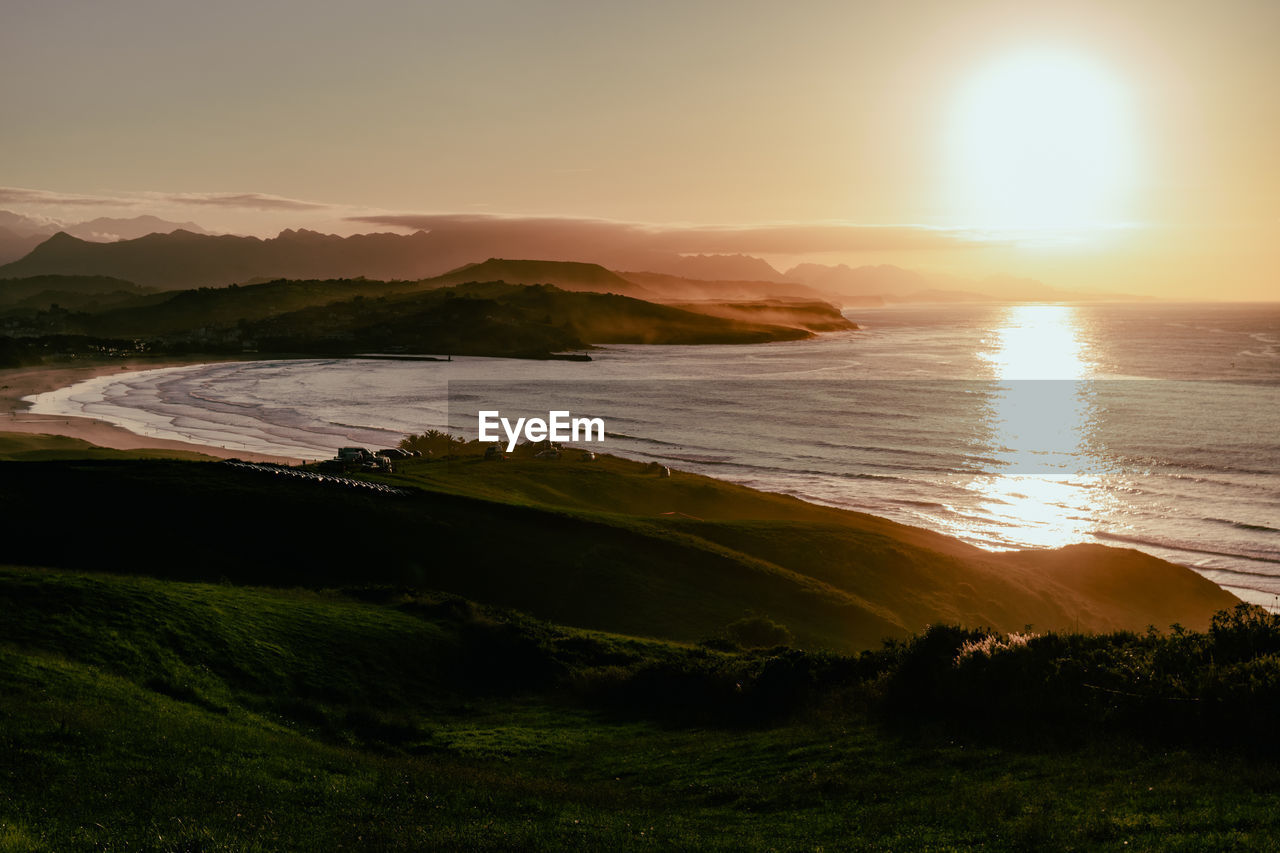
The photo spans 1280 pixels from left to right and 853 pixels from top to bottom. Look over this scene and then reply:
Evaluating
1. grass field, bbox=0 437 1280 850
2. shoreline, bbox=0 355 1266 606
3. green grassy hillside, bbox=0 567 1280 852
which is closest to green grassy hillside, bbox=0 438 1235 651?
grass field, bbox=0 437 1280 850

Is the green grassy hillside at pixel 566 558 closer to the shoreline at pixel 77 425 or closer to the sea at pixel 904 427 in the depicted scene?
the shoreline at pixel 77 425

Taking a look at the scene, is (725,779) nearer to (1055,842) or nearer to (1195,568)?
(1055,842)

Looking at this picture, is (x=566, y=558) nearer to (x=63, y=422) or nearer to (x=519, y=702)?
(x=519, y=702)

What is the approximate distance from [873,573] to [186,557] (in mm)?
29443

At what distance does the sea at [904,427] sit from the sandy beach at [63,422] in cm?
389

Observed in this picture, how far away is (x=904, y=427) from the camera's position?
110500mm

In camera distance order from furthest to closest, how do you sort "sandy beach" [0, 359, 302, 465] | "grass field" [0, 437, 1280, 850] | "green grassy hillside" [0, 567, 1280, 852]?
"sandy beach" [0, 359, 302, 465], "grass field" [0, 437, 1280, 850], "green grassy hillside" [0, 567, 1280, 852]

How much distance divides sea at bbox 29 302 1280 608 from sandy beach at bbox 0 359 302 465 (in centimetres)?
389

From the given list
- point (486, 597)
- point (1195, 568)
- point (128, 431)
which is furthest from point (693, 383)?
point (486, 597)

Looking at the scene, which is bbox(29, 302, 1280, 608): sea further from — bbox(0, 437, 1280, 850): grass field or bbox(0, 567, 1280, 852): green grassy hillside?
bbox(0, 567, 1280, 852): green grassy hillside

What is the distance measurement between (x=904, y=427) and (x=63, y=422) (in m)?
93.2

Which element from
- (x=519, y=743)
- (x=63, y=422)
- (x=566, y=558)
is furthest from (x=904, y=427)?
(x=519, y=743)

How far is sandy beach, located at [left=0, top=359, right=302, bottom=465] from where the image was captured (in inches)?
3103

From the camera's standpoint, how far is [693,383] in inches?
6363
